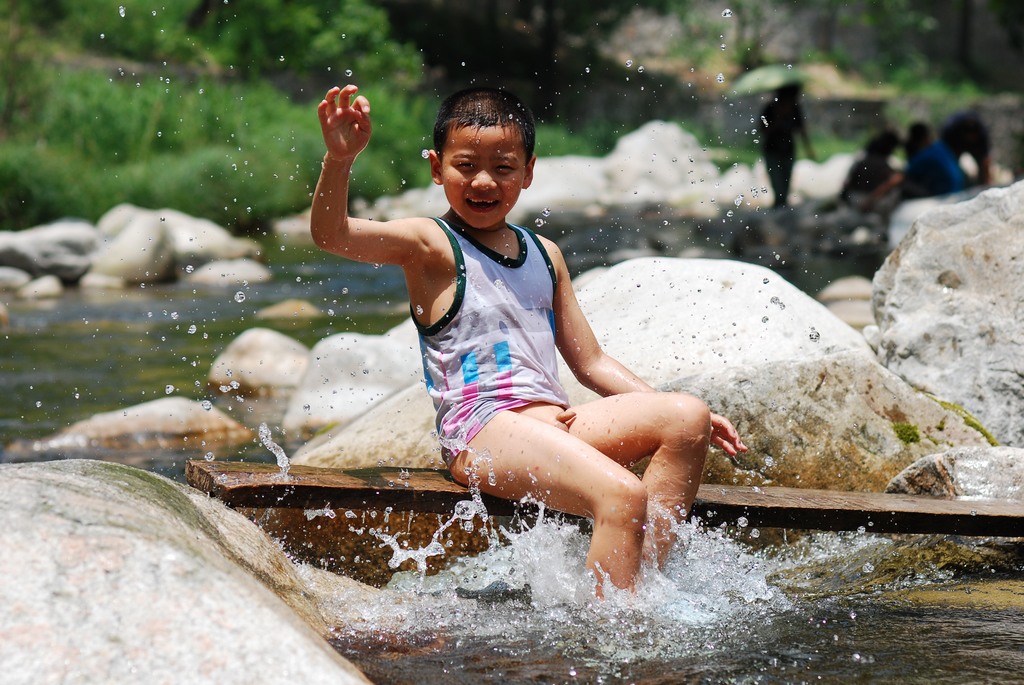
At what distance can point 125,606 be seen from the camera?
2.07m

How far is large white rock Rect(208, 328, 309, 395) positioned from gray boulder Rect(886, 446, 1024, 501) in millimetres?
4948

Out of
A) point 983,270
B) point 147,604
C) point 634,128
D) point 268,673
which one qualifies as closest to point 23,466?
point 147,604

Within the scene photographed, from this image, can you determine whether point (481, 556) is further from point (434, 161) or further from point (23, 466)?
point (23, 466)

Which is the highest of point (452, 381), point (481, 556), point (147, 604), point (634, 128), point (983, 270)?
point (634, 128)

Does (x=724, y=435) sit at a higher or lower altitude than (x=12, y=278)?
higher

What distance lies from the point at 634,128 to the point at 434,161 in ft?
91.9

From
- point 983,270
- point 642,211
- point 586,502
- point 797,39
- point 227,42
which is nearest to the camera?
point 586,502

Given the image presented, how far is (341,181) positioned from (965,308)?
2.68 metres

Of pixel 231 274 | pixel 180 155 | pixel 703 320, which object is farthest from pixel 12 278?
pixel 703 320

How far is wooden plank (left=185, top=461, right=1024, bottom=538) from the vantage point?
3.14m

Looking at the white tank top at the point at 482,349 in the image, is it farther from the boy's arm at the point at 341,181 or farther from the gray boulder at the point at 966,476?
the gray boulder at the point at 966,476

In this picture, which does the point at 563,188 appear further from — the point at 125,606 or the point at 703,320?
the point at 125,606

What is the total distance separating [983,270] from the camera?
460 centimetres

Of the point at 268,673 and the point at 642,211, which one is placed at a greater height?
the point at 642,211
